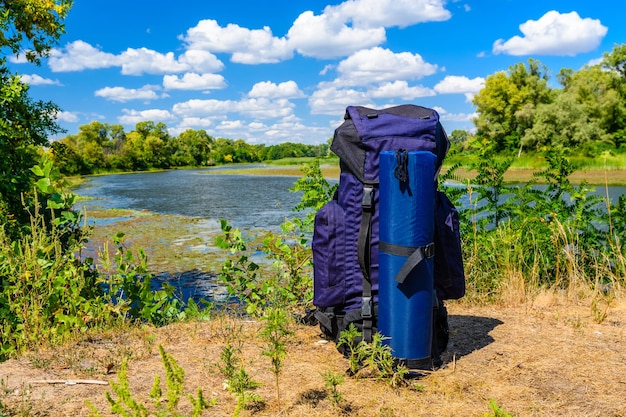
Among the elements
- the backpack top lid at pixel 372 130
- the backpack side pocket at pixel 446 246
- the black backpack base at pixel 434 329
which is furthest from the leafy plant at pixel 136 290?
the backpack side pocket at pixel 446 246

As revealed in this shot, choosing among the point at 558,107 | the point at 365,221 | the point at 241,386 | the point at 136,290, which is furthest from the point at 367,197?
the point at 558,107

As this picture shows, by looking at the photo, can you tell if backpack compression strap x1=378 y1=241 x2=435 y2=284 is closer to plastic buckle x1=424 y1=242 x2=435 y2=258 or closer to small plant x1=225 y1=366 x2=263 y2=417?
plastic buckle x1=424 y1=242 x2=435 y2=258

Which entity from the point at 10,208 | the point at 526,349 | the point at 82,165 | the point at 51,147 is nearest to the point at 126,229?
the point at 51,147

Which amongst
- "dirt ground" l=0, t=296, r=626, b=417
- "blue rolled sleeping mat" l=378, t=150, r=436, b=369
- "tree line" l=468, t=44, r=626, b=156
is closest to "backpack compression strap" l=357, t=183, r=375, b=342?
"blue rolled sleeping mat" l=378, t=150, r=436, b=369

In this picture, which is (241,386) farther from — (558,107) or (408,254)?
(558,107)

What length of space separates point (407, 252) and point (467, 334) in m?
1.43

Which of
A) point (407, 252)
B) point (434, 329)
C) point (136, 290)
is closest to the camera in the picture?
point (407, 252)

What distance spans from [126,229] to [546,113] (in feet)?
126

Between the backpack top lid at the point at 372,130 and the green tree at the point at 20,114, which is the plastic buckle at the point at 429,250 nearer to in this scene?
the backpack top lid at the point at 372,130

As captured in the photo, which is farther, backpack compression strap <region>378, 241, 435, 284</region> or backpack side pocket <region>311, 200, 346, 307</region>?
backpack side pocket <region>311, 200, 346, 307</region>

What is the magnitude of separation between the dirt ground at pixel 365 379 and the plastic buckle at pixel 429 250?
771mm

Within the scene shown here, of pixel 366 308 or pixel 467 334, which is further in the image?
pixel 467 334

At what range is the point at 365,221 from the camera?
332 centimetres

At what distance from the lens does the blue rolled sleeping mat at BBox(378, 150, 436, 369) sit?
313 cm
